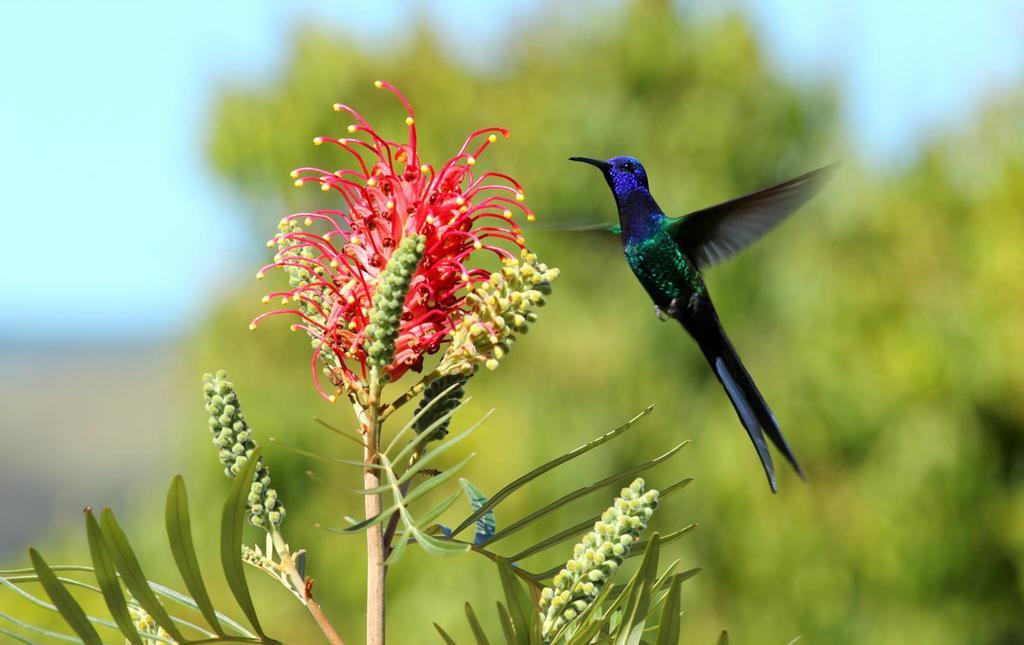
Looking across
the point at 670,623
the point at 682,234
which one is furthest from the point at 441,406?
the point at 682,234

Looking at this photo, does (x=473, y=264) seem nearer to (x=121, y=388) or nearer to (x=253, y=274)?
(x=253, y=274)

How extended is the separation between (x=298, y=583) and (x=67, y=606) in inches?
10.8

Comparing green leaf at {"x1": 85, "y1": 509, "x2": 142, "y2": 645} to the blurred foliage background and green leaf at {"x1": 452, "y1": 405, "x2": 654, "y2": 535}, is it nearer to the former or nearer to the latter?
green leaf at {"x1": 452, "y1": 405, "x2": 654, "y2": 535}

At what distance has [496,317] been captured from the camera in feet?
3.82

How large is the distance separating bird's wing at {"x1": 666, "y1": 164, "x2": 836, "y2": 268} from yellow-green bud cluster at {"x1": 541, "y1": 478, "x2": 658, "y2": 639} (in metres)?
1.18

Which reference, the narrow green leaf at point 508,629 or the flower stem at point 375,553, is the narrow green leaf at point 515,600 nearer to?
the narrow green leaf at point 508,629

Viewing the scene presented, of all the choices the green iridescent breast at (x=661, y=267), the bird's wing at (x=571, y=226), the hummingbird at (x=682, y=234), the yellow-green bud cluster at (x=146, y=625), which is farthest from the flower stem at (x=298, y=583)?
the green iridescent breast at (x=661, y=267)

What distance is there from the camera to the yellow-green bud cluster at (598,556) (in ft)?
3.25

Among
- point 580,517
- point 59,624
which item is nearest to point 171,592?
point 59,624

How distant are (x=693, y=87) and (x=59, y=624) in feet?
19.7

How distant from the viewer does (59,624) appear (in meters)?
6.30

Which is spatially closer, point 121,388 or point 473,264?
point 473,264

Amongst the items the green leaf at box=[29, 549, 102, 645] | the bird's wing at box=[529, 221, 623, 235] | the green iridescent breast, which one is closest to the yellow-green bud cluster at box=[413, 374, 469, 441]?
the green leaf at box=[29, 549, 102, 645]

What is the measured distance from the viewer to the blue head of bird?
7.38 ft
